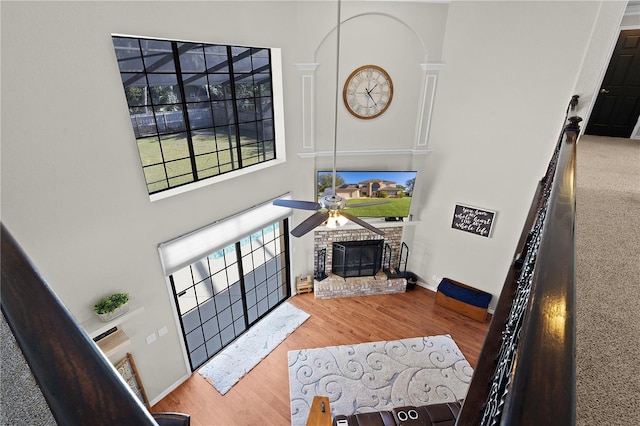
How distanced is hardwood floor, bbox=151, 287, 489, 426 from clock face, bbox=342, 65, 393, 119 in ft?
12.7

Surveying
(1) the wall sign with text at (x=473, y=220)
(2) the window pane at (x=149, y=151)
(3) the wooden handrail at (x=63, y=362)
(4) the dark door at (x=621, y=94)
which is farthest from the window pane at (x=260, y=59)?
(2) the window pane at (x=149, y=151)

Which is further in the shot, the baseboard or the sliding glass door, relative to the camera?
the sliding glass door

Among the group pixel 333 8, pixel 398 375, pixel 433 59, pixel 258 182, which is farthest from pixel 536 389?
pixel 433 59

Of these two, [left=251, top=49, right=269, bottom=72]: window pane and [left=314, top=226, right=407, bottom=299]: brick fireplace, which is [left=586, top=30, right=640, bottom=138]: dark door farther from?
[left=251, top=49, right=269, bottom=72]: window pane

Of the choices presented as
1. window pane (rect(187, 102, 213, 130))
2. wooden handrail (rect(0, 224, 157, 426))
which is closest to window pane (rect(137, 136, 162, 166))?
window pane (rect(187, 102, 213, 130))

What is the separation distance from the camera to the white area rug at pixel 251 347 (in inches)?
202

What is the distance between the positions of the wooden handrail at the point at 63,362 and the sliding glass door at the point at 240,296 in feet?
16.3

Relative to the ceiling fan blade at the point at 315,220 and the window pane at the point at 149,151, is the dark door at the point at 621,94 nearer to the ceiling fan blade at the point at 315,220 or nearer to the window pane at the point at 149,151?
the ceiling fan blade at the point at 315,220

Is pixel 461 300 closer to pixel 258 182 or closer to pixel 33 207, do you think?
pixel 258 182

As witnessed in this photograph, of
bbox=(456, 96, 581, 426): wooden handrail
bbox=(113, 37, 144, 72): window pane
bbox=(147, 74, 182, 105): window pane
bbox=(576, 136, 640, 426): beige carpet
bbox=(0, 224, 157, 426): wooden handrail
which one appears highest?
bbox=(113, 37, 144, 72): window pane

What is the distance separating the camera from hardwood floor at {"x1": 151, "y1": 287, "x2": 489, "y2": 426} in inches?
183

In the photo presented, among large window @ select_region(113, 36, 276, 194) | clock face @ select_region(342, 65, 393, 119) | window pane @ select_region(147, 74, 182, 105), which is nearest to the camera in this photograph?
large window @ select_region(113, 36, 276, 194)

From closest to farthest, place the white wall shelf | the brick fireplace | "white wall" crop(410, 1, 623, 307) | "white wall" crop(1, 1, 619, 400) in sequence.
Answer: "white wall" crop(1, 1, 619, 400)
the white wall shelf
"white wall" crop(410, 1, 623, 307)
the brick fireplace

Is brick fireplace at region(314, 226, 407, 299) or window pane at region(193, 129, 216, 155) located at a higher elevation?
window pane at region(193, 129, 216, 155)
